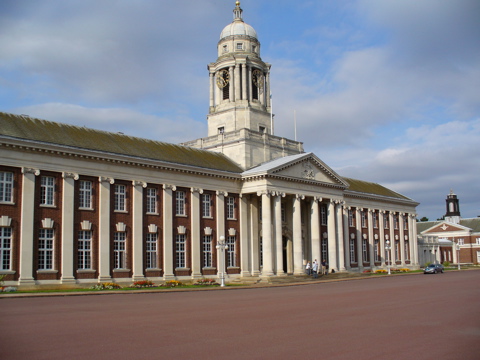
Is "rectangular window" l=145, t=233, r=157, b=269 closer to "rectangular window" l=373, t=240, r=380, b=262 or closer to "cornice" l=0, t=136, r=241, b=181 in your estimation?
"cornice" l=0, t=136, r=241, b=181

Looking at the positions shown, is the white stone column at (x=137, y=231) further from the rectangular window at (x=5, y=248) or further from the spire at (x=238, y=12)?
the spire at (x=238, y=12)

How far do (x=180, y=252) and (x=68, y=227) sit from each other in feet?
39.0

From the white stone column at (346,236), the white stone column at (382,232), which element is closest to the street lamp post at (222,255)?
the white stone column at (346,236)

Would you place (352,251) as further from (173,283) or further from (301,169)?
(173,283)

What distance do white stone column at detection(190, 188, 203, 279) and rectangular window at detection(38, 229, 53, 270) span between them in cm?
1395

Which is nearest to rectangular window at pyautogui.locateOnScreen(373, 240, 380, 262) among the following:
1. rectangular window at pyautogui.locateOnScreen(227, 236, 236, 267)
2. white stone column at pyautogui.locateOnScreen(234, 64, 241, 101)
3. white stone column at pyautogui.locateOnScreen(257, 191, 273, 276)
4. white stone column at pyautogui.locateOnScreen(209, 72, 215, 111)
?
white stone column at pyautogui.locateOnScreen(257, 191, 273, 276)

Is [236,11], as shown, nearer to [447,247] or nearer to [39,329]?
[39,329]

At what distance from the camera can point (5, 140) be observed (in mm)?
38062

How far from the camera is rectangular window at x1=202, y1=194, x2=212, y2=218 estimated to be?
52.7 m

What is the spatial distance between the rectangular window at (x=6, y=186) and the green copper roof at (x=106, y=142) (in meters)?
2.83

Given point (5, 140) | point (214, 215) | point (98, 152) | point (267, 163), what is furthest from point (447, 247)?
point (5, 140)

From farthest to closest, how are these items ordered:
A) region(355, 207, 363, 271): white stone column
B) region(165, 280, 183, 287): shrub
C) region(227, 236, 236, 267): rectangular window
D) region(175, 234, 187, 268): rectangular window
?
region(355, 207, 363, 271): white stone column
region(227, 236, 236, 267): rectangular window
region(175, 234, 187, 268): rectangular window
region(165, 280, 183, 287): shrub

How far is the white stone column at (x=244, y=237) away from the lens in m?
55.3

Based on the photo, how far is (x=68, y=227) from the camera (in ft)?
135
